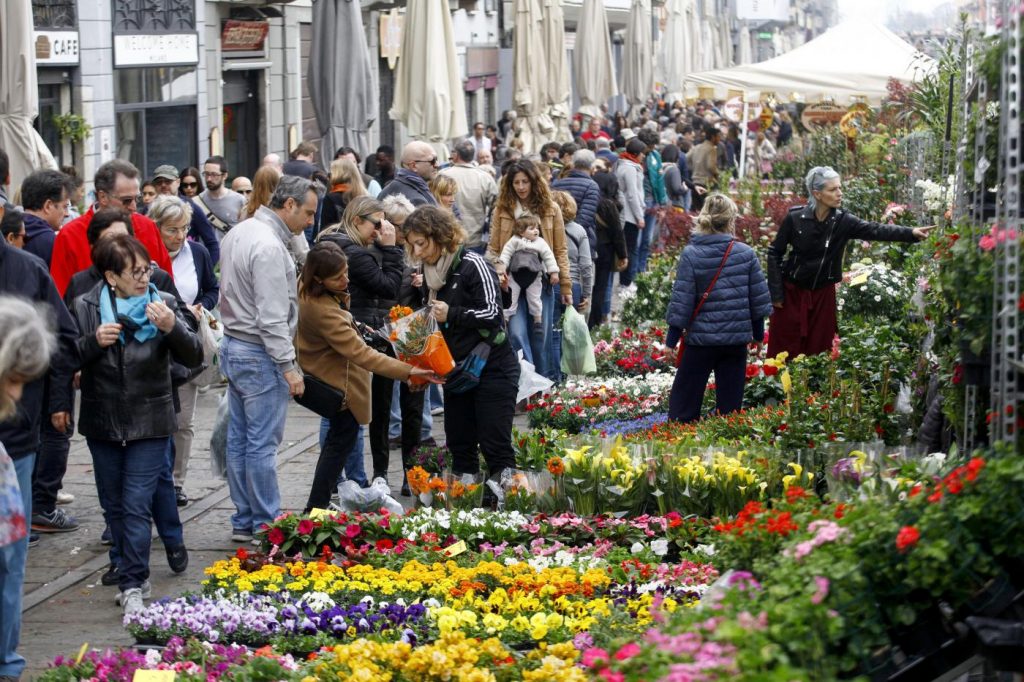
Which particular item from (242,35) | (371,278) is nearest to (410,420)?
(371,278)

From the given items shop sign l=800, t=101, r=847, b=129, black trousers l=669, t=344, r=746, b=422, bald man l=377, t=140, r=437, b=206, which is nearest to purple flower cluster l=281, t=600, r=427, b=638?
black trousers l=669, t=344, r=746, b=422

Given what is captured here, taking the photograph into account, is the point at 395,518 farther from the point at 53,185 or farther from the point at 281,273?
the point at 53,185

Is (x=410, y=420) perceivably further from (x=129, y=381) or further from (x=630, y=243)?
(x=630, y=243)

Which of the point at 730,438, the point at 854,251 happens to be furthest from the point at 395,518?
the point at 854,251

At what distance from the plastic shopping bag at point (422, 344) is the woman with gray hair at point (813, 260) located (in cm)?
298

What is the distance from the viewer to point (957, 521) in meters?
4.13

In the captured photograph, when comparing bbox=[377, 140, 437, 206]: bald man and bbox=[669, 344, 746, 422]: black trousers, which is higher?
bbox=[377, 140, 437, 206]: bald man

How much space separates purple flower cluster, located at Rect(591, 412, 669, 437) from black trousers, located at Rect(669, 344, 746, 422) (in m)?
0.23

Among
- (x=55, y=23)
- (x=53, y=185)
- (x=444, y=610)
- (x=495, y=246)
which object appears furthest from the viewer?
(x=55, y=23)

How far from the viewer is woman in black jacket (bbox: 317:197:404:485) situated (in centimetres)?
891

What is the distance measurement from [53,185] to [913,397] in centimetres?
471

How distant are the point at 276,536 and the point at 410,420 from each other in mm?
2482

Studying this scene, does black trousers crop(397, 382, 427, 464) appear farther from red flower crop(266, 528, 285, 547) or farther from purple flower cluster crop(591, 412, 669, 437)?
red flower crop(266, 528, 285, 547)

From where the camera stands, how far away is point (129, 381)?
687 centimetres
